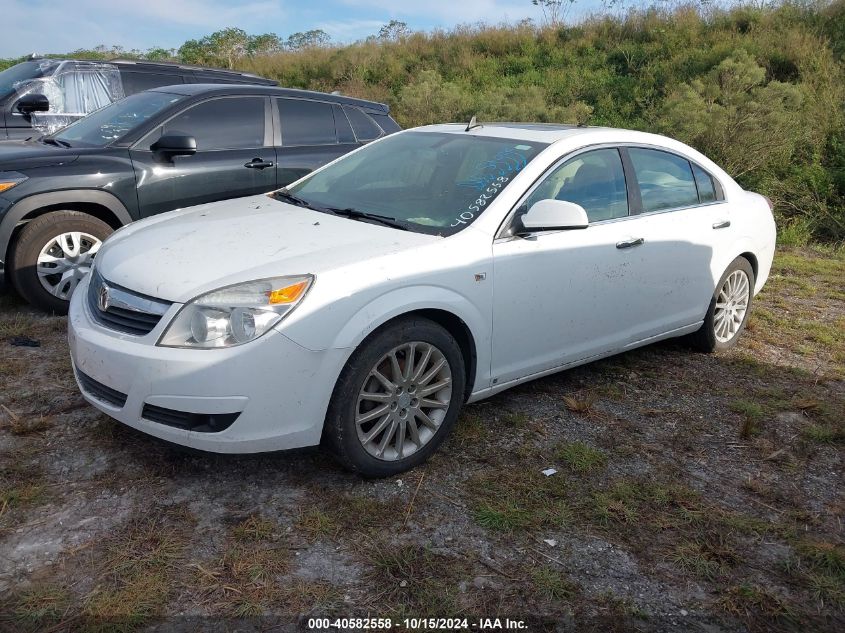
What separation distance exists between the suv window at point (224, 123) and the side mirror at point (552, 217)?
3365 millimetres

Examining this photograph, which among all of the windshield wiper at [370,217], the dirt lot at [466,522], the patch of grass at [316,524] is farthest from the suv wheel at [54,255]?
the patch of grass at [316,524]

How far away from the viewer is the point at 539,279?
150 inches

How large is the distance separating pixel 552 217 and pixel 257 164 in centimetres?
332

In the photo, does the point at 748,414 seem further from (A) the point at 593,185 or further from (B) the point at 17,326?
(B) the point at 17,326

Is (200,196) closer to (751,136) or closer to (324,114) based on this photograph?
(324,114)

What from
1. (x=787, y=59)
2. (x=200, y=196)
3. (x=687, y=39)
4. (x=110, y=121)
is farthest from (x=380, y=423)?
(x=687, y=39)

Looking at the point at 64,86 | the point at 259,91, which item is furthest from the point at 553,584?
the point at 64,86

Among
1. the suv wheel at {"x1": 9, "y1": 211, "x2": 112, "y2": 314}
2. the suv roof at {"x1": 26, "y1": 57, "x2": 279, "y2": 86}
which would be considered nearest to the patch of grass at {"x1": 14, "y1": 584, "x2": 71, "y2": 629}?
the suv wheel at {"x1": 9, "y1": 211, "x2": 112, "y2": 314}

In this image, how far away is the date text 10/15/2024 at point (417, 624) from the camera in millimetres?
2477

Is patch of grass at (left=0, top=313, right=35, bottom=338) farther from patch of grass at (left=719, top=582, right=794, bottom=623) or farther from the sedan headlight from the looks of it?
patch of grass at (left=719, top=582, right=794, bottom=623)

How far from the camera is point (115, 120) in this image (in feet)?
19.6

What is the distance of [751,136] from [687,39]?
25.2 feet

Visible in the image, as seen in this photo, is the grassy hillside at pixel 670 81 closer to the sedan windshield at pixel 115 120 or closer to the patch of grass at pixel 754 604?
the sedan windshield at pixel 115 120

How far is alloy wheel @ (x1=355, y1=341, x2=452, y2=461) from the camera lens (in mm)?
3266
